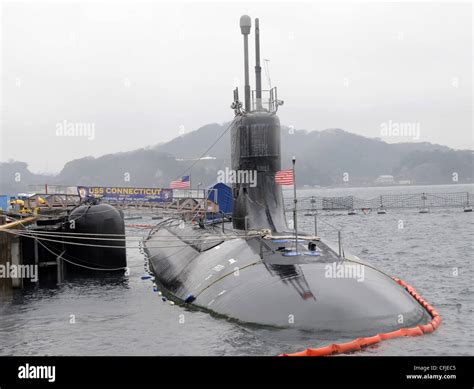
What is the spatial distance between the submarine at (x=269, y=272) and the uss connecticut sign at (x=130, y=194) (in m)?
10.2

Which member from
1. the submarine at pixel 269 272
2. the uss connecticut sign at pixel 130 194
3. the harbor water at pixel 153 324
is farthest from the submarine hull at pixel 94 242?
the uss connecticut sign at pixel 130 194

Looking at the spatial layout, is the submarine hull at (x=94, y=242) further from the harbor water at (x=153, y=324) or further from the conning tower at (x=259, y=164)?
the conning tower at (x=259, y=164)

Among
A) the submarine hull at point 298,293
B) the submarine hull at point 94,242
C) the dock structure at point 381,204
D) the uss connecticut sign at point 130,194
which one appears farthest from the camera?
the dock structure at point 381,204

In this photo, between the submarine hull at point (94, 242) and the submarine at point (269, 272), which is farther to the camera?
the submarine hull at point (94, 242)

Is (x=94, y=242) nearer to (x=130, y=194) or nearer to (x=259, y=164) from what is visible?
(x=130, y=194)

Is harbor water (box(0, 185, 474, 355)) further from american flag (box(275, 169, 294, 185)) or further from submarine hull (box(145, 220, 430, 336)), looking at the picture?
american flag (box(275, 169, 294, 185))

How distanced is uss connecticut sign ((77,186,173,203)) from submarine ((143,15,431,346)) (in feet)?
33.3

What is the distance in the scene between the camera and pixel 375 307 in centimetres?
1401

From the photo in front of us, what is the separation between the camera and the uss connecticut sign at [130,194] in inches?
1383

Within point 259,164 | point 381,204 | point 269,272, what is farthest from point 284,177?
point 381,204

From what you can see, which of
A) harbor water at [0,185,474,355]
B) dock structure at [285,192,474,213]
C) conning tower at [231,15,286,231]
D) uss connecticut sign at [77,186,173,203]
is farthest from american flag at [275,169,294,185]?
dock structure at [285,192,474,213]

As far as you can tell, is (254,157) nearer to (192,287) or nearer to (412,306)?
(192,287)
